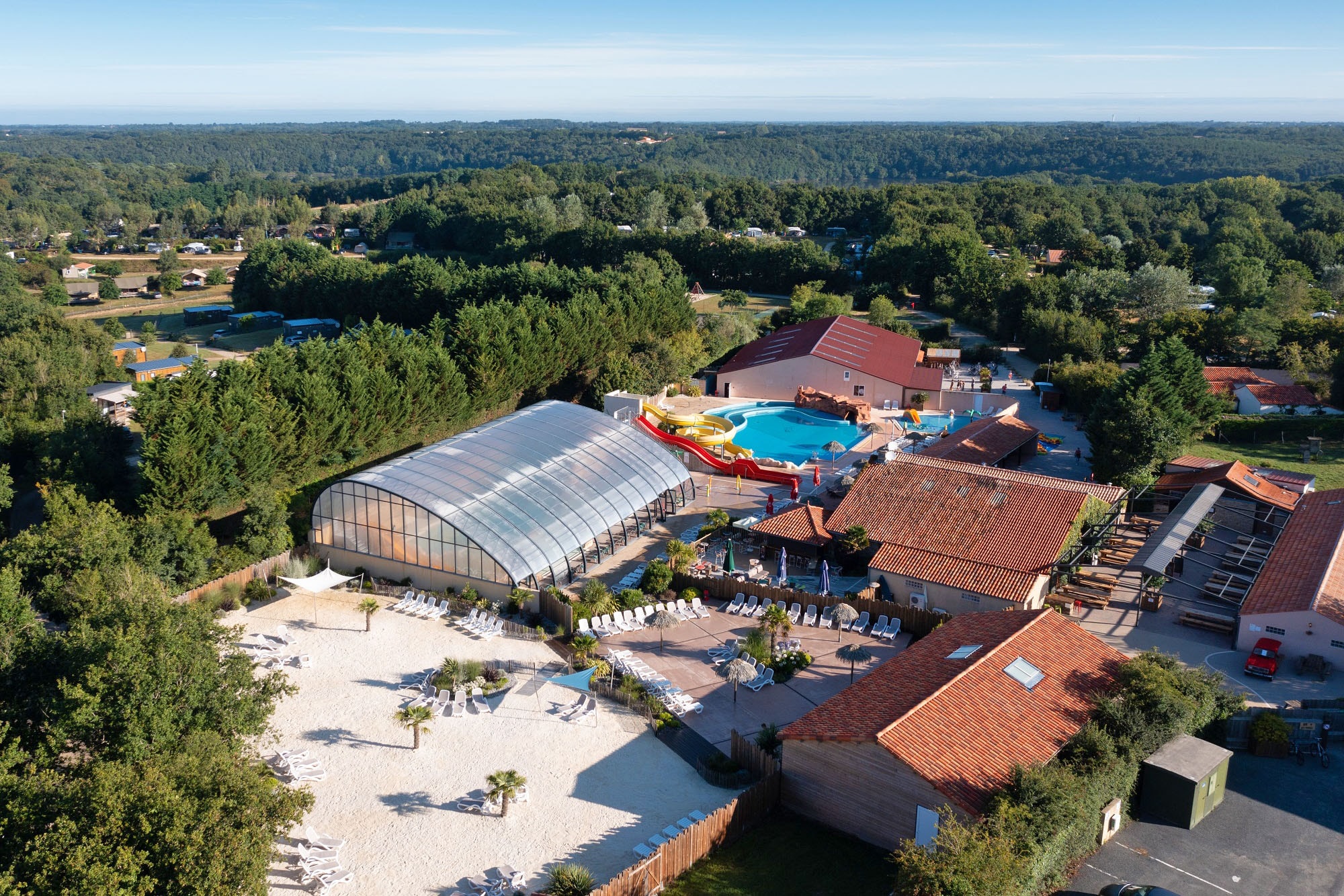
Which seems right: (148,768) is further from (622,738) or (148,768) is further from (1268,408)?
(1268,408)

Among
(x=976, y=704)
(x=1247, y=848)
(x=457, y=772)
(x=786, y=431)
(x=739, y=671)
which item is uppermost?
(x=976, y=704)

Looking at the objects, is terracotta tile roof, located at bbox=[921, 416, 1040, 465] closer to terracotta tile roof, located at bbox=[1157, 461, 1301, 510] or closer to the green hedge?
terracotta tile roof, located at bbox=[1157, 461, 1301, 510]

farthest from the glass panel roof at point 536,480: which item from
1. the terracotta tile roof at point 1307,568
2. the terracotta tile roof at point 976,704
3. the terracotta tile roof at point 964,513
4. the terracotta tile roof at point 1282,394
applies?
the terracotta tile roof at point 1282,394

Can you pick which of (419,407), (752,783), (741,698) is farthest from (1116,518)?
(419,407)

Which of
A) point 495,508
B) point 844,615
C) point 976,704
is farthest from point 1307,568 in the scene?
point 495,508

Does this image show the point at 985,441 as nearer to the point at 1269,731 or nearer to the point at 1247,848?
the point at 1269,731
